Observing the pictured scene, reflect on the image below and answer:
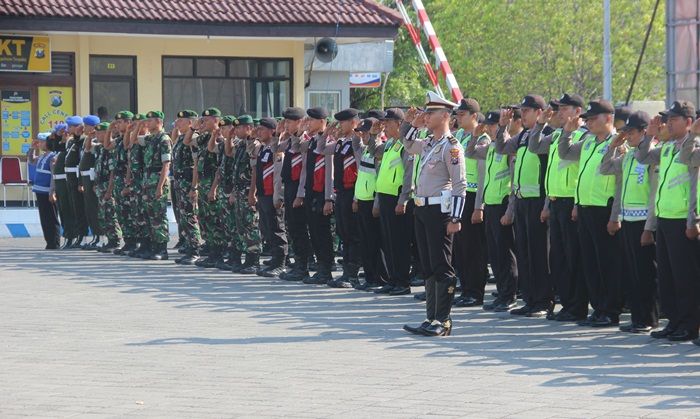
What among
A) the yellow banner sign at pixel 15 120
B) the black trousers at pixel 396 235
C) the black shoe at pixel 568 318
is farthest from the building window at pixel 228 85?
the black shoe at pixel 568 318

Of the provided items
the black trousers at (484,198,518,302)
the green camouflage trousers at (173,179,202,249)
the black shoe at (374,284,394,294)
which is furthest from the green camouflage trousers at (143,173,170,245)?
the black trousers at (484,198,518,302)

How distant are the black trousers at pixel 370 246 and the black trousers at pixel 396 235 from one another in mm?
476

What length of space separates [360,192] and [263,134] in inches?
91.3

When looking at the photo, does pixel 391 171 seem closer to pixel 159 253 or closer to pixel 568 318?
pixel 568 318

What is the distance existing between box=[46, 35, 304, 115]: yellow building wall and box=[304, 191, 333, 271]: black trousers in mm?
12708

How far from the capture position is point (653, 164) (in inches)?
488

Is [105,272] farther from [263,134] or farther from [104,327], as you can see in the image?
[104,327]

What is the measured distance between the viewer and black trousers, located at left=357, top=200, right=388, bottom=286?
1641 cm

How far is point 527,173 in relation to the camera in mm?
13797

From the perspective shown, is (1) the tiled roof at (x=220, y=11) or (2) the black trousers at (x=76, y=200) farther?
(1) the tiled roof at (x=220, y=11)

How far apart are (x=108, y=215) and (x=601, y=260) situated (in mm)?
10616

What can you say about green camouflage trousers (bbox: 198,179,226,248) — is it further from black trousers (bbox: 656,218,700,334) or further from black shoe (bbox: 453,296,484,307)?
black trousers (bbox: 656,218,700,334)

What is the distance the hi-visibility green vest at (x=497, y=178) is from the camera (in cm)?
1442

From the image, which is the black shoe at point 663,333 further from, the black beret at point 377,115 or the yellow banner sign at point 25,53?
the yellow banner sign at point 25,53
